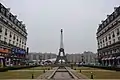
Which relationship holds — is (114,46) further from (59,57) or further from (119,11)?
(59,57)

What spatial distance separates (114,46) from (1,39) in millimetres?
44843

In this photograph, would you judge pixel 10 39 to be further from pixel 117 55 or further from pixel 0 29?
pixel 117 55

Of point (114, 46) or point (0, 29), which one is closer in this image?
point (0, 29)

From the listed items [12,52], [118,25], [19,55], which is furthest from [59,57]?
[118,25]

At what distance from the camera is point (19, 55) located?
91.6 m

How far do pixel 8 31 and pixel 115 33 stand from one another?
148ft

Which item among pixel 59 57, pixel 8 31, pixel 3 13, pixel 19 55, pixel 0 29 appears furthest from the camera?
pixel 59 57

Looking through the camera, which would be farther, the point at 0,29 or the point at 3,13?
the point at 3,13

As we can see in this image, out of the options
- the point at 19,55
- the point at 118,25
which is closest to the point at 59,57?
the point at 19,55

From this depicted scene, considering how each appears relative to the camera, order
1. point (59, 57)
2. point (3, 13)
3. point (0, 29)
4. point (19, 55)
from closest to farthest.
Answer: point (0, 29) → point (3, 13) → point (19, 55) → point (59, 57)

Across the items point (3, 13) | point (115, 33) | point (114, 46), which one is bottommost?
point (114, 46)

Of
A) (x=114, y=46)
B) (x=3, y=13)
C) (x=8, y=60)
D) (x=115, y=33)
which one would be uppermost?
(x=3, y=13)

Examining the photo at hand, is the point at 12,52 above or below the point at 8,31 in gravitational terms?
below

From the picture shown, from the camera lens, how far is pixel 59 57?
14938 cm
